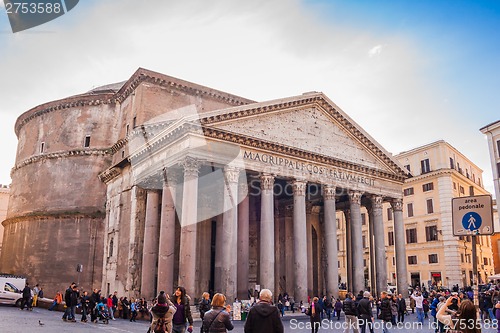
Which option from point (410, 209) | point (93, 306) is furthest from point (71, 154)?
point (410, 209)

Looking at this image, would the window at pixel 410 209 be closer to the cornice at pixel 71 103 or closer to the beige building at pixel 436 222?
the beige building at pixel 436 222

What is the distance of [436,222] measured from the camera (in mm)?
33531

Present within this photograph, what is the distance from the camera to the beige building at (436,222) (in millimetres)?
32375

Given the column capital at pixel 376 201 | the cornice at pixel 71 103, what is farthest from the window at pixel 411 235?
the cornice at pixel 71 103

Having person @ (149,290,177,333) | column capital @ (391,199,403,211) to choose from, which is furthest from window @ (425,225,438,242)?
person @ (149,290,177,333)

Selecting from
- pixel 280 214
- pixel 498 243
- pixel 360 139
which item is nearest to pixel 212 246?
pixel 280 214

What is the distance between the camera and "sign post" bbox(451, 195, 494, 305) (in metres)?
6.81

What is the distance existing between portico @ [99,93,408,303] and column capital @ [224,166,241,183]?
43mm

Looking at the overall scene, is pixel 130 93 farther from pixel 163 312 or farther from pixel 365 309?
pixel 163 312

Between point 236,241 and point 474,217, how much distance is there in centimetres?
1245

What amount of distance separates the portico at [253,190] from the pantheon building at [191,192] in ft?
0.20

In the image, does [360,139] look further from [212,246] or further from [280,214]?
[212,246]

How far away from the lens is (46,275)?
27.2 meters

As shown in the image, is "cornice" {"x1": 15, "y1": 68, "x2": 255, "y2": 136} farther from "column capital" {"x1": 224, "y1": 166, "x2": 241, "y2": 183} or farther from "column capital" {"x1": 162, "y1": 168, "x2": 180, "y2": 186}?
"column capital" {"x1": 224, "y1": 166, "x2": 241, "y2": 183}
